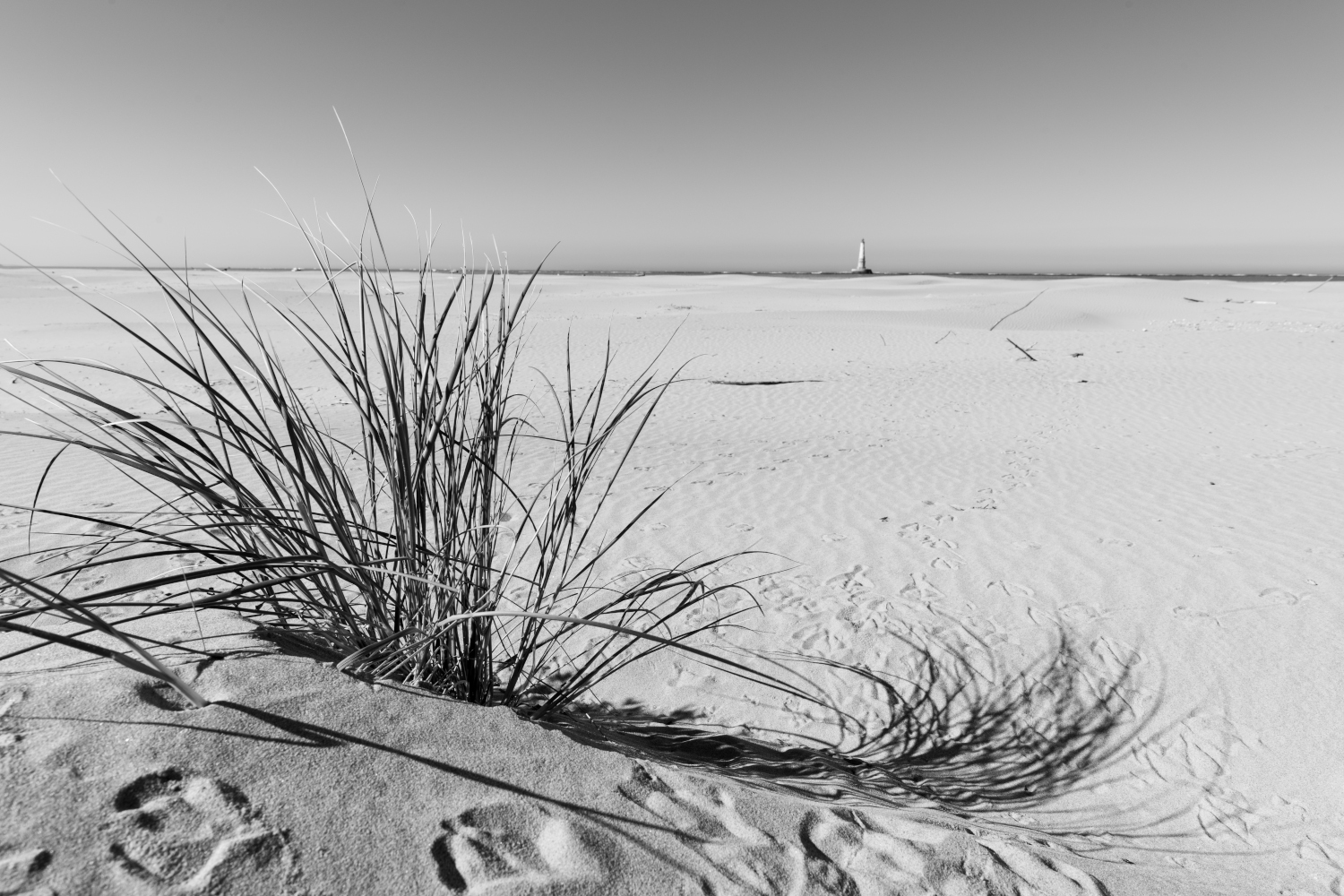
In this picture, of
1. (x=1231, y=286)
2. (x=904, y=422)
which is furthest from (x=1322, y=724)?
(x=1231, y=286)

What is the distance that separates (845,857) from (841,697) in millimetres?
1447

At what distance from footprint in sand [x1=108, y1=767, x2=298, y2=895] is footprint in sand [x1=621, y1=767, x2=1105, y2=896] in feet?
2.04

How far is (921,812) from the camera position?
66.7 inches

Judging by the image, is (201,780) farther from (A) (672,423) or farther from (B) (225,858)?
(A) (672,423)

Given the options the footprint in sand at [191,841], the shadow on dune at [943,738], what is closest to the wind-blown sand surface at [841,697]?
the footprint in sand at [191,841]

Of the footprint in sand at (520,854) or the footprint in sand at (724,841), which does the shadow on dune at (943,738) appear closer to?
the footprint in sand at (724,841)

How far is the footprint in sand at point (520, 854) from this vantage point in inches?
43.8

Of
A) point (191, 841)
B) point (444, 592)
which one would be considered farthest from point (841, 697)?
point (191, 841)

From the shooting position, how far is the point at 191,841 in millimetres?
1041

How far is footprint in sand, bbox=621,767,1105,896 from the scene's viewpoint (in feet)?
4.14

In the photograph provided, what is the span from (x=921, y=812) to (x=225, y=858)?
1.44 metres

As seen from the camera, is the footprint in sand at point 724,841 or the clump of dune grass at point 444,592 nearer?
the footprint in sand at point 724,841

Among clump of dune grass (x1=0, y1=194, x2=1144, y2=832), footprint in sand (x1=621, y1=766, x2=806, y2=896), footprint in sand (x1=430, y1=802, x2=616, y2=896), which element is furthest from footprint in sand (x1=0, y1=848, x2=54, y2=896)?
footprint in sand (x1=621, y1=766, x2=806, y2=896)

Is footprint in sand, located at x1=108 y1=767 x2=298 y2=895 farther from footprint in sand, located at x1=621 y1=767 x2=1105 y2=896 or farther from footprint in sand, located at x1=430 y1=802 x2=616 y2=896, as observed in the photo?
footprint in sand, located at x1=621 y1=767 x2=1105 y2=896
